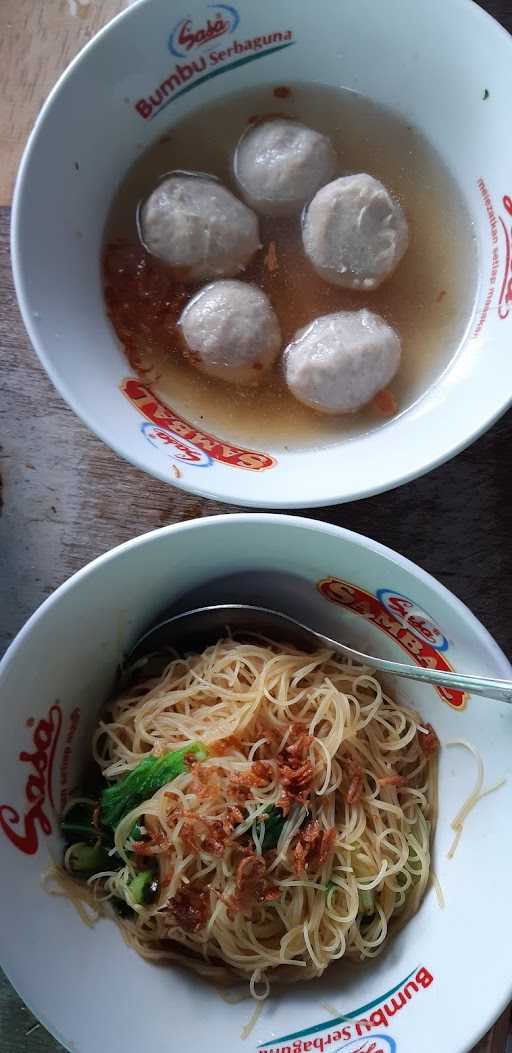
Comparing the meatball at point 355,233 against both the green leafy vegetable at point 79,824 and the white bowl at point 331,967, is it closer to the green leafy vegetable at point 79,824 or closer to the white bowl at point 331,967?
the white bowl at point 331,967

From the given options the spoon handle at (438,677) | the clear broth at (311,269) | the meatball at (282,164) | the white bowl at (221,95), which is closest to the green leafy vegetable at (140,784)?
the spoon handle at (438,677)

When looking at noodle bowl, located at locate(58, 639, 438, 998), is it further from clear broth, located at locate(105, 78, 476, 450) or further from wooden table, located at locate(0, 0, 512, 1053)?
clear broth, located at locate(105, 78, 476, 450)

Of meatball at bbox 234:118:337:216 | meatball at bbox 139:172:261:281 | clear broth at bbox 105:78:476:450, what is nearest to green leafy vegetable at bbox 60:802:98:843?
clear broth at bbox 105:78:476:450

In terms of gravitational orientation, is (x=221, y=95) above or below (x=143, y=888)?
above

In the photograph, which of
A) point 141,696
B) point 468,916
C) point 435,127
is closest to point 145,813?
point 141,696

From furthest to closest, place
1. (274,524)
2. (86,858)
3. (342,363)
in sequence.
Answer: (342,363)
(86,858)
(274,524)

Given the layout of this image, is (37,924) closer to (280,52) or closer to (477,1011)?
(477,1011)

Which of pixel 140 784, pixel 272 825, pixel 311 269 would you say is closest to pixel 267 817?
pixel 272 825

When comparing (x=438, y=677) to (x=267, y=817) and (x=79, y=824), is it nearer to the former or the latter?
(x=267, y=817)
